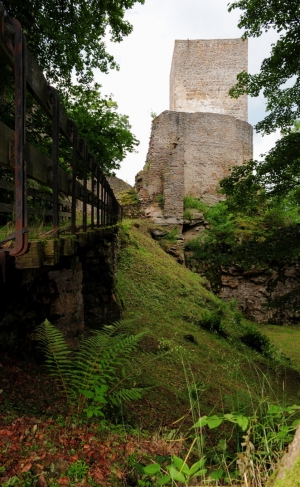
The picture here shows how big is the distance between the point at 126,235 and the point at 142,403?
31.9 ft

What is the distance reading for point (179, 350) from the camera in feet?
24.4

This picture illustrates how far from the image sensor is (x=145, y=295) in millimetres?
11086

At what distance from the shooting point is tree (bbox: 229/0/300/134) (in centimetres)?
802

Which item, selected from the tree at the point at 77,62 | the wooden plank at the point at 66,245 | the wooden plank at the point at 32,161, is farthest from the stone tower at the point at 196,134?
the wooden plank at the point at 32,161

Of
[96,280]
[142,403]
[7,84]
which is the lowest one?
[142,403]

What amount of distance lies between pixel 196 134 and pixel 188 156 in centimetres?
153

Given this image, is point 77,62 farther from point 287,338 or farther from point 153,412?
point 287,338

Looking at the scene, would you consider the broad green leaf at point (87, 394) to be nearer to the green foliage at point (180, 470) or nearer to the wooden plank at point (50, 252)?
the wooden plank at point (50, 252)

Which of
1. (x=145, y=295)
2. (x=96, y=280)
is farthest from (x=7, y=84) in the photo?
(x=145, y=295)

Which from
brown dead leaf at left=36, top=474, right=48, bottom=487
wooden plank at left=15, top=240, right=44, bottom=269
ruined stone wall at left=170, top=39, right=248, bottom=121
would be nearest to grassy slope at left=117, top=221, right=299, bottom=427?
brown dead leaf at left=36, top=474, right=48, bottom=487

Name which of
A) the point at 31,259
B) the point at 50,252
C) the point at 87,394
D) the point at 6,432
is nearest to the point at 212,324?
the point at 87,394

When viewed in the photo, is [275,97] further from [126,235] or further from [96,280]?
[126,235]

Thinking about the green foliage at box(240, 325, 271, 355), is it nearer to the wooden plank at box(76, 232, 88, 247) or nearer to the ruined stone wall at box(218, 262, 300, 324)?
the ruined stone wall at box(218, 262, 300, 324)

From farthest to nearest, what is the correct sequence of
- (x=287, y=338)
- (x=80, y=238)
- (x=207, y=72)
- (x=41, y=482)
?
(x=207, y=72) → (x=287, y=338) → (x=80, y=238) → (x=41, y=482)
